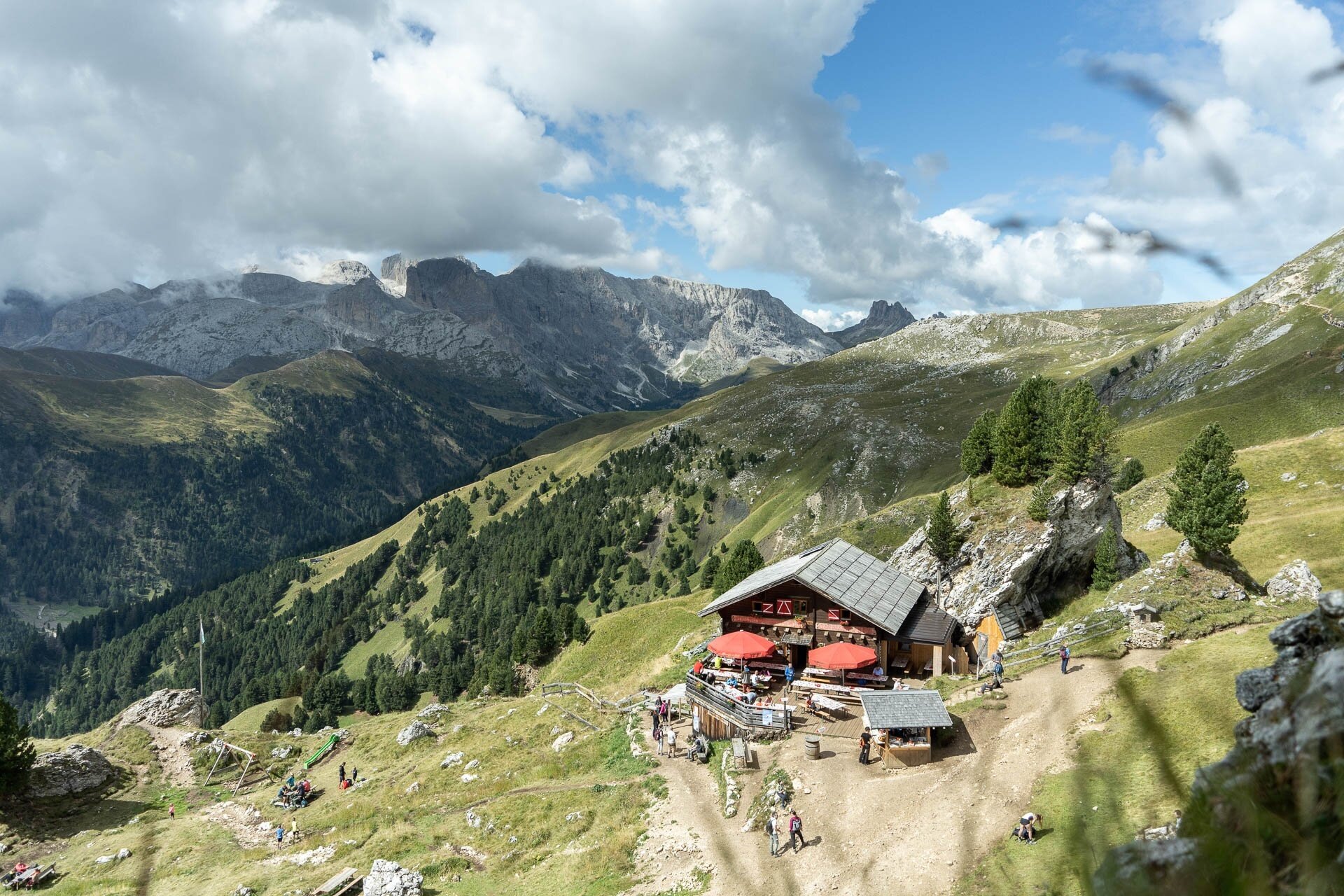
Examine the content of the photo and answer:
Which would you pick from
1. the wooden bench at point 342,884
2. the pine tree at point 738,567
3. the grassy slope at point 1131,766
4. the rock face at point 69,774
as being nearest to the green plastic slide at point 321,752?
the rock face at point 69,774

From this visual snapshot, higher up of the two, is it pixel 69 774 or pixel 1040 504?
pixel 1040 504

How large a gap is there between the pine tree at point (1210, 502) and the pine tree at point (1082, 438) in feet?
17.7

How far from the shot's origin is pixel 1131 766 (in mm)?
4375

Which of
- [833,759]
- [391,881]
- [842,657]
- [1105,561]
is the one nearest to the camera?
[391,881]

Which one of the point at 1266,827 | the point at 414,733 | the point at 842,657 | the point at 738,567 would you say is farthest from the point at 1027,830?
the point at 738,567

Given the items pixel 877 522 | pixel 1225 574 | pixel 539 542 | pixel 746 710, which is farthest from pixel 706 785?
pixel 539 542

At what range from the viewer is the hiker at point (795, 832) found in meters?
26.0

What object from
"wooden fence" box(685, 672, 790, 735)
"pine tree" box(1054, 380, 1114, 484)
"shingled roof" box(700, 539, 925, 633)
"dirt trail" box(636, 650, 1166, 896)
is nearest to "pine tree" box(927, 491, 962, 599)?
"shingled roof" box(700, 539, 925, 633)

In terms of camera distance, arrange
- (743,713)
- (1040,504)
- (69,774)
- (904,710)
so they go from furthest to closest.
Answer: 1. (1040,504)
2. (69,774)
3. (743,713)
4. (904,710)

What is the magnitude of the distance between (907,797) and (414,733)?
3985cm

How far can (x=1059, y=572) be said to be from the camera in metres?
52.8

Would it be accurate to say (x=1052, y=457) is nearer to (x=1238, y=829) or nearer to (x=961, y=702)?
(x=961, y=702)

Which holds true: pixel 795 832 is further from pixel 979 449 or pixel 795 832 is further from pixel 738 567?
pixel 738 567

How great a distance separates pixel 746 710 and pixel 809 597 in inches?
459
